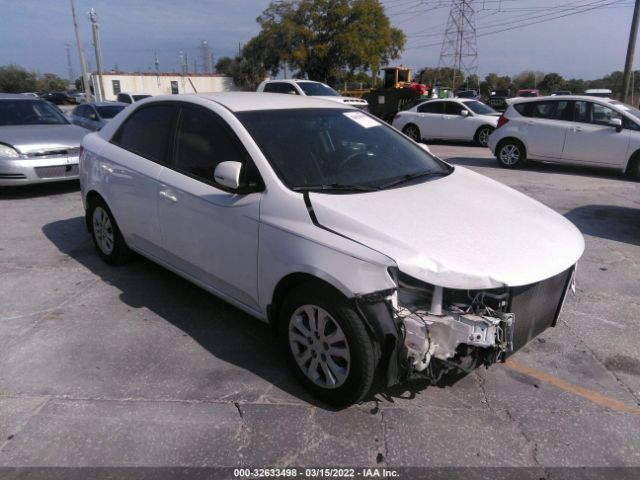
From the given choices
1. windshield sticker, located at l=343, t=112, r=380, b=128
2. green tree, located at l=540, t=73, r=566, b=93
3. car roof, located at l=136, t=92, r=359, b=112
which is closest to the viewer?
car roof, located at l=136, t=92, r=359, b=112

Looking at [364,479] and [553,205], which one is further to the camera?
[553,205]

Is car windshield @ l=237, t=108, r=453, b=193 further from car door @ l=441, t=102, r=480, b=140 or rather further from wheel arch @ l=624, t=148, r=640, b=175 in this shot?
car door @ l=441, t=102, r=480, b=140

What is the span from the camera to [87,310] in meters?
4.17

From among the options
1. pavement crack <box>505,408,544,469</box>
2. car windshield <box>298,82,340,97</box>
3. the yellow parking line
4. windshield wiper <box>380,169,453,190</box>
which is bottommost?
the yellow parking line

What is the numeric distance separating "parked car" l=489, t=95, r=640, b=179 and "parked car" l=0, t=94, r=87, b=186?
8.82 metres

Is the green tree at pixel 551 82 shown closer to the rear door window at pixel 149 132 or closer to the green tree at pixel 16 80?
the rear door window at pixel 149 132

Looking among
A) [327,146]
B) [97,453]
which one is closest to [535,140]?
[327,146]

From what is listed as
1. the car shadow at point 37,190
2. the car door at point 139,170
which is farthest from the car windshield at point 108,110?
the car door at point 139,170

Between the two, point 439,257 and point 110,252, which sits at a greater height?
point 439,257

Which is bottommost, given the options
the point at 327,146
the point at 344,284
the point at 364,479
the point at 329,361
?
the point at 364,479

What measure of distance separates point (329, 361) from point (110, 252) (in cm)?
300

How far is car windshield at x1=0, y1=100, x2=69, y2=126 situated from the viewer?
8.65m

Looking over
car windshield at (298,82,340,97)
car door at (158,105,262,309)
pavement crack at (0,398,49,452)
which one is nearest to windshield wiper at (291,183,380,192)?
car door at (158,105,262,309)

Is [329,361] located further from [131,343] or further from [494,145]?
[494,145]
